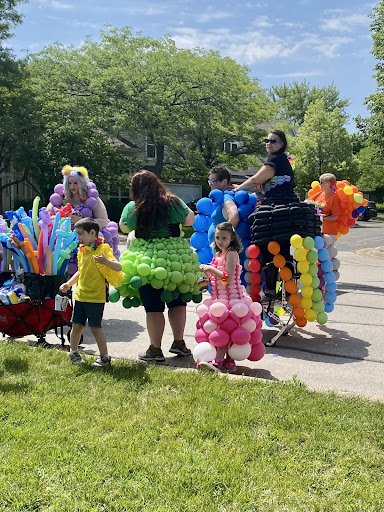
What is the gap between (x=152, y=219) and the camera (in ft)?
15.6

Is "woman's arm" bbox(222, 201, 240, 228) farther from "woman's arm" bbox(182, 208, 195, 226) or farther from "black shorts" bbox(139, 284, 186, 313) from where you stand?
"black shorts" bbox(139, 284, 186, 313)

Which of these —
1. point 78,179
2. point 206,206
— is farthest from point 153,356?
point 78,179

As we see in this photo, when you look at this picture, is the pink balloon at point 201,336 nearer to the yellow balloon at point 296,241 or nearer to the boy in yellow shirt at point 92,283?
the boy in yellow shirt at point 92,283

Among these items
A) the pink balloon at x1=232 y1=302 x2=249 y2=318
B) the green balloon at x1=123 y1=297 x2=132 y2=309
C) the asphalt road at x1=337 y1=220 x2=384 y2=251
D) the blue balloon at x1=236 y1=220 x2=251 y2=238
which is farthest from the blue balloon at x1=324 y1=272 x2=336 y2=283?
the asphalt road at x1=337 y1=220 x2=384 y2=251

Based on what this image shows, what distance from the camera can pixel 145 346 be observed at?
Result: 221 inches

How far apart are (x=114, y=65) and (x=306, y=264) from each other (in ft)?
74.2

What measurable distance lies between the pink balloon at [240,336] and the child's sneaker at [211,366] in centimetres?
26

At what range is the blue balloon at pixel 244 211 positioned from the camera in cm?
585

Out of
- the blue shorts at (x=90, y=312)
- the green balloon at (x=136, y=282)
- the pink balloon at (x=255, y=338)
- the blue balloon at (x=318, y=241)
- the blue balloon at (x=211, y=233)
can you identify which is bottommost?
the pink balloon at (x=255, y=338)

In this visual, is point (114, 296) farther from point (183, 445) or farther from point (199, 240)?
point (183, 445)

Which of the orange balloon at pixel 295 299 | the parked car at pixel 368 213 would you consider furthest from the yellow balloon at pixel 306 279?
the parked car at pixel 368 213

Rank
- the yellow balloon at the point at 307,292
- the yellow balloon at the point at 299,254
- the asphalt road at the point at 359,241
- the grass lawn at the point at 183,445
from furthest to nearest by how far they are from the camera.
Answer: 1. the asphalt road at the point at 359,241
2. the yellow balloon at the point at 307,292
3. the yellow balloon at the point at 299,254
4. the grass lawn at the point at 183,445

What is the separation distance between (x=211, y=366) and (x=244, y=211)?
2.07 meters

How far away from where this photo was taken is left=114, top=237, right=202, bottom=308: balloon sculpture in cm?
462
